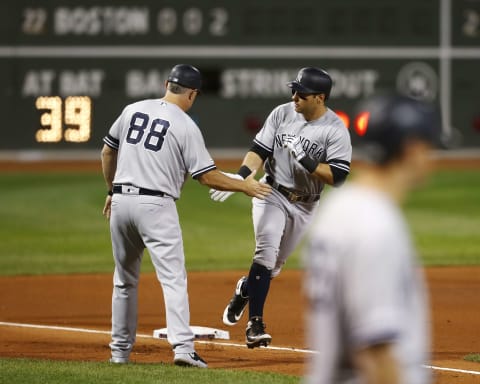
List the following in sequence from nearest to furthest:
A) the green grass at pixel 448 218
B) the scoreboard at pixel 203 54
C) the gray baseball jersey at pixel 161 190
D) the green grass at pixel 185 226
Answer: the gray baseball jersey at pixel 161 190 → the green grass at pixel 185 226 → the green grass at pixel 448 218 → the scoreboard at pixel 203 54

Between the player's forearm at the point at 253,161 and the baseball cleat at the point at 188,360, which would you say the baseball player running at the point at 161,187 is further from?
the player's forearm at the point at 253,161

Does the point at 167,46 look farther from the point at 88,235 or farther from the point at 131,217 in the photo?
the point at 131,217

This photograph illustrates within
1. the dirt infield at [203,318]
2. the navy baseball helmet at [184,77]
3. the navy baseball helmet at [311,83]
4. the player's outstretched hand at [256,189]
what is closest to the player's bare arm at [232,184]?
the player's outstretched hand at [256,189]

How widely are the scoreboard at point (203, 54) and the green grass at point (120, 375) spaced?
65.9 ft

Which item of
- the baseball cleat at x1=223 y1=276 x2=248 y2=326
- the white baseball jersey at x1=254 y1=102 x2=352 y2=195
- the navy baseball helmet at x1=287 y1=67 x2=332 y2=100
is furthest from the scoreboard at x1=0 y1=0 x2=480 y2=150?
the navy baseball helmet at x1=287 y1=67 x2=332 y2=100

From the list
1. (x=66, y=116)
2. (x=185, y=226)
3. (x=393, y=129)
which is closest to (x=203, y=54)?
(x=66, y=116)

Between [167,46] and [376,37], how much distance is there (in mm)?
→ 5271

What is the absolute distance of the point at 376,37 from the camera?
1084 inches

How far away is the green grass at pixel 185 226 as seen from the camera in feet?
43.3

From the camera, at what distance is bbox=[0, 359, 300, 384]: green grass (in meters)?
5.78

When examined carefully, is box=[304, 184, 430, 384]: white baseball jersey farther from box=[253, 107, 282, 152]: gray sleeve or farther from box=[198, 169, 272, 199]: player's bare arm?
box=[253, 107, 282, 152]: gray sleeve

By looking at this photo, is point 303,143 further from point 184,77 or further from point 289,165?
point 184,77

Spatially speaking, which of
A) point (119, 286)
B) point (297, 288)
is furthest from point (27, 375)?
point (297, 288)

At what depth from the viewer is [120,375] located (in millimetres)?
5914
